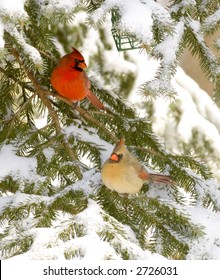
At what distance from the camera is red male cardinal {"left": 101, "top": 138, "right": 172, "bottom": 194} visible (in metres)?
2.13

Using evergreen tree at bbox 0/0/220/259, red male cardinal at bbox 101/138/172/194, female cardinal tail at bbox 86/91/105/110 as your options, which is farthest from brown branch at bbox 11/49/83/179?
female cardinal tail at bbox 86/91/105/110

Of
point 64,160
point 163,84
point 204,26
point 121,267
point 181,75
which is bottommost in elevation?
point 181,75

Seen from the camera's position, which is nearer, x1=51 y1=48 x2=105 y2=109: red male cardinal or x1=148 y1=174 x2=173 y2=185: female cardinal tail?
x1=148 y1=174 x2=173 y2=185: female cardinal tail

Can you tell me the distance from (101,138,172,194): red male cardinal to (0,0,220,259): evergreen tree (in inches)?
1.7

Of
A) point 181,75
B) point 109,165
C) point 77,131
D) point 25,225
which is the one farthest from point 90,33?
point 25,225

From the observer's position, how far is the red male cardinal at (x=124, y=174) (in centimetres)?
213

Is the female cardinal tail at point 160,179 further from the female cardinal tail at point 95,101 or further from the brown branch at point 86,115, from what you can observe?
the female cardinal tail at point 95,101

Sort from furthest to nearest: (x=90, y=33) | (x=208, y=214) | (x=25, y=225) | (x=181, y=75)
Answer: (x=181, y=75)
(x=90, y=33)
(x=208, y=214)
(x=25, y=225)

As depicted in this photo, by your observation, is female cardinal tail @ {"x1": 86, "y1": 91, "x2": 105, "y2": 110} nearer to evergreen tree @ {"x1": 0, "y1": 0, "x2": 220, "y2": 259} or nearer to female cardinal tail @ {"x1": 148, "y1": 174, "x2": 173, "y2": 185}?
evergreen tree @ {"x1": 0, "y1": 0, "x2": 220, "y2": 259}

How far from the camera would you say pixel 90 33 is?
4285 mm

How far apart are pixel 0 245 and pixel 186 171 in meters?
0.88

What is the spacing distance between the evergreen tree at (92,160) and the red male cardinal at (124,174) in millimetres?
44

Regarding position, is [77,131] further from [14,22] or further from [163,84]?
[14,22]

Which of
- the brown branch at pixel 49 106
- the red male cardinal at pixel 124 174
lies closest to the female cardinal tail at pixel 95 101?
the brown branch at pixel 49 106
